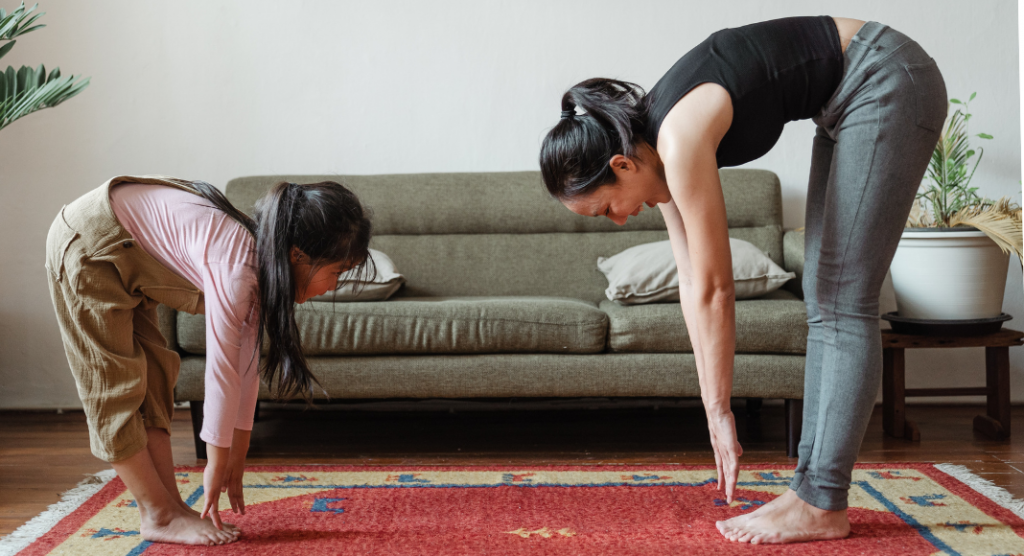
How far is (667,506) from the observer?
4.89 feet

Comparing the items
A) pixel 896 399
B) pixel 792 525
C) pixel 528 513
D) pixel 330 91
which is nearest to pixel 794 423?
pixel 896 399

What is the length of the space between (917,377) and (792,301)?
107 cm

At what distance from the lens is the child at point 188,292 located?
46.3 inches

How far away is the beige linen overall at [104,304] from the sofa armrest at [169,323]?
0.60 m

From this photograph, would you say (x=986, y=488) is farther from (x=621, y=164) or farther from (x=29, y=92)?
Result: (x=29, y=92)

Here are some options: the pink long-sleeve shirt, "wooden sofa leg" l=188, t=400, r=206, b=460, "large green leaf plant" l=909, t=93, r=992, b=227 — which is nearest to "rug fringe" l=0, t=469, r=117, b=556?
"wooden sofa leg" l=188, t=400, r=206, b=460

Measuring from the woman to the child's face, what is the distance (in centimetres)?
39

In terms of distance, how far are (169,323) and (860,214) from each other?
5.23 ft

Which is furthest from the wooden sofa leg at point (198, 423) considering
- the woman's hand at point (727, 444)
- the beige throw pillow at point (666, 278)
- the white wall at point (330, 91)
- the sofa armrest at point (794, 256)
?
the sofa armrest at point (794, 256)

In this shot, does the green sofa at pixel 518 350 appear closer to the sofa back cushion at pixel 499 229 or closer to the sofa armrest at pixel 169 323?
the sofa armrest at pixel 169 323

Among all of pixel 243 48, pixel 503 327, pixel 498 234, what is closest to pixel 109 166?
pixel 243 48

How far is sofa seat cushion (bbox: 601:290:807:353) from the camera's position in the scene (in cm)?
184

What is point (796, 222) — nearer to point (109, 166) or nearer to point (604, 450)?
point (604, 450)

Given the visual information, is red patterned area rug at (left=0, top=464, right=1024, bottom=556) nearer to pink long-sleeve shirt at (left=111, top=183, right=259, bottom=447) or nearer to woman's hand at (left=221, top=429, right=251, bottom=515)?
woman's hand at (left=221, top=429, right=251, bottom=515)
